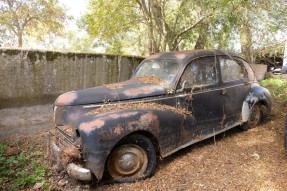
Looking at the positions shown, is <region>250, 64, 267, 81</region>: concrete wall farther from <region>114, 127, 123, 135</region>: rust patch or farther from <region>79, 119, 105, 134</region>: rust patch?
<region>79, 119, 105, 134</region>: rust patch

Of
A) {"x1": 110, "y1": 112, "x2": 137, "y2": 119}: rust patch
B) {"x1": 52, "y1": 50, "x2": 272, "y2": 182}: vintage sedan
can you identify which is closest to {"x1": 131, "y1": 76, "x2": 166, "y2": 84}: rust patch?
{"x1": 52, "y1": 50, "x2": 272, "y2": 182}: vintage sedan

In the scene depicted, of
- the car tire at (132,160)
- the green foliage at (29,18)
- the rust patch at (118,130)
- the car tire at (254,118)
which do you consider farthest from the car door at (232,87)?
the green foliage at (29,18)

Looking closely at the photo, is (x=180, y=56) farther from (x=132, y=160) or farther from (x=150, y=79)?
(x=132, y=160)

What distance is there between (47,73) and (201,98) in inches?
135

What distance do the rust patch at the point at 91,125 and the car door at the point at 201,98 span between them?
1496 millimetres

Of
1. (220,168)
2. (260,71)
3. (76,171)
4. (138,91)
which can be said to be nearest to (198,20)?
(138,91)

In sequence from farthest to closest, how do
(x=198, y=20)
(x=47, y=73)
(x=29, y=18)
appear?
(x=29, y=18) < (x=198, y=20) < (x=47, y=73)

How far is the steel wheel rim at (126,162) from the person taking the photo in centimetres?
356

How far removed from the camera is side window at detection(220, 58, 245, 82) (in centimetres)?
512

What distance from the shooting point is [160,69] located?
15.4 ft

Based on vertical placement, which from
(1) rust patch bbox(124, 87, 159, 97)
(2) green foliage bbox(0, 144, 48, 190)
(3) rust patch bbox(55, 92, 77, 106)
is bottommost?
(2) green foliage bbox(0, 144, 48, 190)

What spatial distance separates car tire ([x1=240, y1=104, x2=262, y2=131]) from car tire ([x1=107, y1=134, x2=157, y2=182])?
2.79 metres

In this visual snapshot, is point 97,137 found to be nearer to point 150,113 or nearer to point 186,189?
point 150,113

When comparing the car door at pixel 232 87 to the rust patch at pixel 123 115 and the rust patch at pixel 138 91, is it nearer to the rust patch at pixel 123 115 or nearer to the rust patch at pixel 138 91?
the rust patch at pixel 138 91
